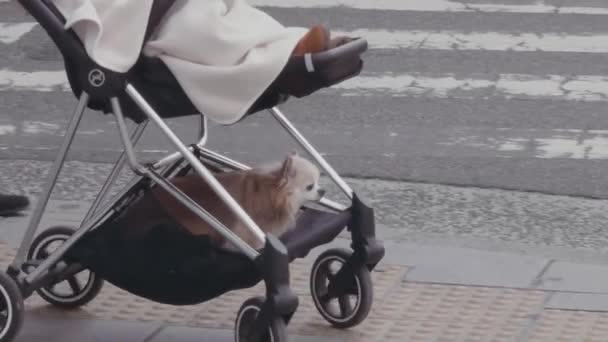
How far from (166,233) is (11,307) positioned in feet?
1.91

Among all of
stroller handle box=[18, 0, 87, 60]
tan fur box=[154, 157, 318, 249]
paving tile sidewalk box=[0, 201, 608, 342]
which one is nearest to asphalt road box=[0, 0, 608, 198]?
paving tile sidewalk box=[0, 201, 608, 342]

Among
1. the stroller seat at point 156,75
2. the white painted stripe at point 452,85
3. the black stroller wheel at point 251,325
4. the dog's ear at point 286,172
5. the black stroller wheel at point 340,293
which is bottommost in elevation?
the white painted stripe at point 452,85

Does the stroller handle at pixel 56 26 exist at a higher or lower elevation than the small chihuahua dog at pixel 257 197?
higher

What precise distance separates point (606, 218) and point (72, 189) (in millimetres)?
Answer: 2581

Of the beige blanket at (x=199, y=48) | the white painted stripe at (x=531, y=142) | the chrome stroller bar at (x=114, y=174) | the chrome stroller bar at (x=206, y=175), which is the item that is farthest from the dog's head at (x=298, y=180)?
the white painted stripe at (x=531, y=142)

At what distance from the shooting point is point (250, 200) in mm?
4672

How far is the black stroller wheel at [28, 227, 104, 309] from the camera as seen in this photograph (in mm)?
5086

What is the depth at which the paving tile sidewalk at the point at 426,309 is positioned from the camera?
4.98m

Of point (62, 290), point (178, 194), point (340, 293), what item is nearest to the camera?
point (178, 194)

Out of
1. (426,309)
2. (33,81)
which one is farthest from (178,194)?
(33,81)

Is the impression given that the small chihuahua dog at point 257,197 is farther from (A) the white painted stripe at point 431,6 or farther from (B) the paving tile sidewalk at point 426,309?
(A) the white painted stripe at point 431,6

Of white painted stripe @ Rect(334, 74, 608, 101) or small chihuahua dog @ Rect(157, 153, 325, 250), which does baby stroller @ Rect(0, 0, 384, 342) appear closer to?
small chihuahua dog @ Rect(157, 153, 325, 250)

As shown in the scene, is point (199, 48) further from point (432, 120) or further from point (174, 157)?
point (432, 120)

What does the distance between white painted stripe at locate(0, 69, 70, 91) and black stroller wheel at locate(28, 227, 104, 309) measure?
3.52 m
